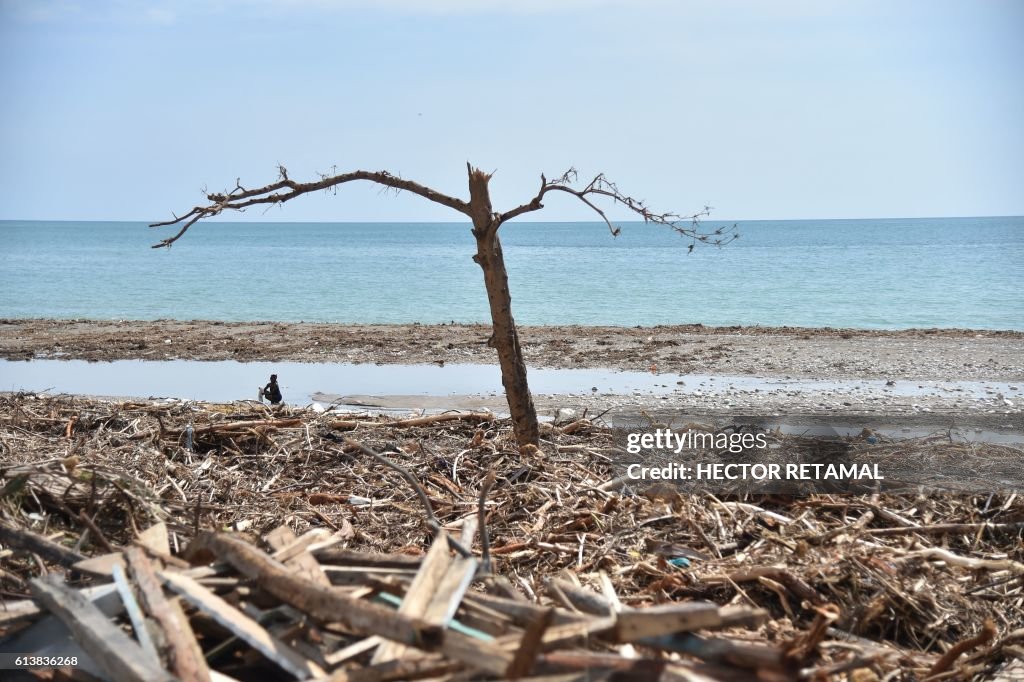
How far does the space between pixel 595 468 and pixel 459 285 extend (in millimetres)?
41899

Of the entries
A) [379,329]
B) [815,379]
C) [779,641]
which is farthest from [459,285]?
[779,641]

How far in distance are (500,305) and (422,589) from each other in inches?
177

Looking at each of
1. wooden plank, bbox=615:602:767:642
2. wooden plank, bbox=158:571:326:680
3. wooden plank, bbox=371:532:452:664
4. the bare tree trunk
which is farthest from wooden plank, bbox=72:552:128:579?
the bare tree trunk

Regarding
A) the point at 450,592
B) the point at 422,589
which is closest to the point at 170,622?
the point at 422,589

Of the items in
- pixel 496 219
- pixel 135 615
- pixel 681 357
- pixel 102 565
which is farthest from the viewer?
pixel 681 357

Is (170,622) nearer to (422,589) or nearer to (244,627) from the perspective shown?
(244,627)

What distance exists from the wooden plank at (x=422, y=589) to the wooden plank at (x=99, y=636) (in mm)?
707

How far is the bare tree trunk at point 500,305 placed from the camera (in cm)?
754

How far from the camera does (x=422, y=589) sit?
3340 mm

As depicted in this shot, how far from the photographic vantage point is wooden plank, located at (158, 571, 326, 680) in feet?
9.97

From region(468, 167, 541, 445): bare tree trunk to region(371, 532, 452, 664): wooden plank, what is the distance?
390 centimetres

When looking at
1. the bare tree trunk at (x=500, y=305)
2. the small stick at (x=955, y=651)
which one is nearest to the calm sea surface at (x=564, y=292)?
the bare tree trunk at (x=500, y=305)

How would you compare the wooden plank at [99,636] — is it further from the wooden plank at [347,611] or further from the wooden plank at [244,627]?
the wooden plank at [347,611]

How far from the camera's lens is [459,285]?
4881cm
